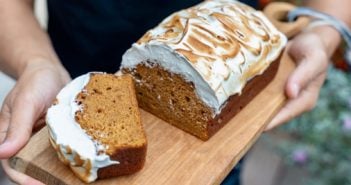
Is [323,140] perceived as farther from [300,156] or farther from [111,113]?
[111,113]

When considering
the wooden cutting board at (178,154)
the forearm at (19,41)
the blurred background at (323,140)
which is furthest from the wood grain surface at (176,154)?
the blurred background at (323,140)

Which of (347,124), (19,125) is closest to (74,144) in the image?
(19,125)

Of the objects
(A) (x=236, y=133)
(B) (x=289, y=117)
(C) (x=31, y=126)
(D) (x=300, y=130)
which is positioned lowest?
(D) (x=300, y=130)

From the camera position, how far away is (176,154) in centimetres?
119

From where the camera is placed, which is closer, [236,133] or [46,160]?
[46,160]

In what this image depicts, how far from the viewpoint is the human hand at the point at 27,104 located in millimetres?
1122

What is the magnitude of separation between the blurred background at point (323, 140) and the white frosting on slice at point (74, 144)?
3.02 feet

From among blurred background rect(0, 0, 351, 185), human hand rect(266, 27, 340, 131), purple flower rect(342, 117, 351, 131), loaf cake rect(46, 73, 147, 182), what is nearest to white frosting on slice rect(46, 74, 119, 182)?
loaf cake rect(46, 73, 147, 182)

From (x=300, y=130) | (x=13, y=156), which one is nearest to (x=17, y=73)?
(x=13, y=156)

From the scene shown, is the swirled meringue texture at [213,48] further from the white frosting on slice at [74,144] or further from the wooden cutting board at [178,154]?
the white frosting on slice at [74,144]

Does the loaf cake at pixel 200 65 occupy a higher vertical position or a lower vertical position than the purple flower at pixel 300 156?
higher

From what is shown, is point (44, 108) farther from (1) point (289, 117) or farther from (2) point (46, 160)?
(1) point (289, 117)

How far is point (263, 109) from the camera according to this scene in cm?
137

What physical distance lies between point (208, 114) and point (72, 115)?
11.7 inches
